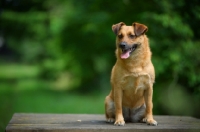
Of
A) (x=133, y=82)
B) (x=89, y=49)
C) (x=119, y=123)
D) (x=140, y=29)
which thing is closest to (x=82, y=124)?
(x=119, y=123)

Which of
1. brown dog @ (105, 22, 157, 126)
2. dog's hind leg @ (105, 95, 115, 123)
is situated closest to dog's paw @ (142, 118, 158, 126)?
brown dog @ (105, 22, 157, 126)

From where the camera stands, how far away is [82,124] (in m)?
6.04

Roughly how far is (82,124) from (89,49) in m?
8.63

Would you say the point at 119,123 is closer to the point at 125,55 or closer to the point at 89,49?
the point at 125,55

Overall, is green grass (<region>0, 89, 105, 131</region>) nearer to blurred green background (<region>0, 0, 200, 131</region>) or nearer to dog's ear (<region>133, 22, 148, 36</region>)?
blurred green background (<region>0, 0, 200, 131</region>)

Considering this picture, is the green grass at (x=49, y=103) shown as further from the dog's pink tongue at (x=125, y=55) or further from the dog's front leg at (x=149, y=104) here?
the dog's pink tongue at (x=125, y=55)

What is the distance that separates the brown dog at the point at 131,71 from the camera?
5961mm

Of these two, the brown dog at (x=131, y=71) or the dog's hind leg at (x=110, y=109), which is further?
the dog's hind leg at (x=110, y=109)

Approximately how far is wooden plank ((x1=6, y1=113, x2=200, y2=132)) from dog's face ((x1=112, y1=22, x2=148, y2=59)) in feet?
3.11

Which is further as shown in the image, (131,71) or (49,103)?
(49,103)

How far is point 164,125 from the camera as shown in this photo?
6090mm

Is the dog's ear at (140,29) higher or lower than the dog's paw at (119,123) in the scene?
higher

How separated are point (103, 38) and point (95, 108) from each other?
101 inches

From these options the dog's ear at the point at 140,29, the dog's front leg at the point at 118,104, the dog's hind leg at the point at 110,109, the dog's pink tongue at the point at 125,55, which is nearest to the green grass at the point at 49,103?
the dog's hind leg at the point at 110,109
